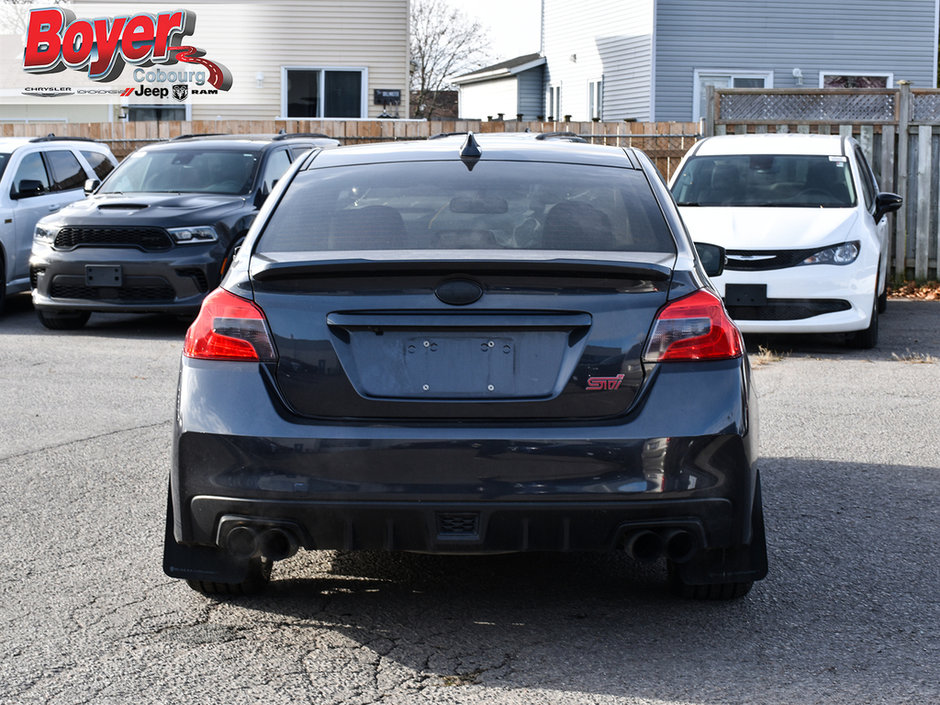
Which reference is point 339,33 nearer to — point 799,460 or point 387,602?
point 799,460

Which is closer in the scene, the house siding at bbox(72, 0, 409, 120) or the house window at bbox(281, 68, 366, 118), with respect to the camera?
the house siding at bbox(72, 0, 409, 120)

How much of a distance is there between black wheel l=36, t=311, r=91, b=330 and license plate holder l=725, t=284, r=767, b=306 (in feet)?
20.1

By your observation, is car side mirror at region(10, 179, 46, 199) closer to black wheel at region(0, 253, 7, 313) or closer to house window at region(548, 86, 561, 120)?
black wheel at region(0, 253, 7, 313)

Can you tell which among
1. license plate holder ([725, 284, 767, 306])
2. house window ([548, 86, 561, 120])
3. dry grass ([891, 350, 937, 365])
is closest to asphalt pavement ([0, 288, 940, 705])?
dry grass ([891, 350, 937, 365])

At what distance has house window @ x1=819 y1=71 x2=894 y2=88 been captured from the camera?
31.3 m

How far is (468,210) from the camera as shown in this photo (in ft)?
15.0

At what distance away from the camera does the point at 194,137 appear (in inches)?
595

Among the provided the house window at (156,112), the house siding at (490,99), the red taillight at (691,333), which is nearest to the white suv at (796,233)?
the red taillight at (691,333)

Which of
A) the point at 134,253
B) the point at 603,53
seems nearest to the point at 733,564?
the point at 134,253

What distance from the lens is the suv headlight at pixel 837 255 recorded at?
1085cm

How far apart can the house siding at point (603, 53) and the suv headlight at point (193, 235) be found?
20684 millimetres

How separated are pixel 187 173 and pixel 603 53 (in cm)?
2227

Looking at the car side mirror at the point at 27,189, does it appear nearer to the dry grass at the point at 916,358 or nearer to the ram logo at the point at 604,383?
the dry grass at the point at 916,358

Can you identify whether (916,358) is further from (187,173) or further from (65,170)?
(65,170)
